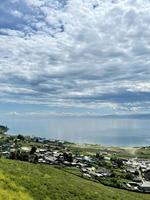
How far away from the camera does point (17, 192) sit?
28.8 m

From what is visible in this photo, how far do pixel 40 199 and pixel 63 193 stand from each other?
15.0 feet

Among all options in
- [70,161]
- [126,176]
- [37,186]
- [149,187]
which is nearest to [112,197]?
[37,186]

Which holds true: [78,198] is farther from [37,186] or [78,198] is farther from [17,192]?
[17,192]

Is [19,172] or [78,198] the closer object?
[78,198]

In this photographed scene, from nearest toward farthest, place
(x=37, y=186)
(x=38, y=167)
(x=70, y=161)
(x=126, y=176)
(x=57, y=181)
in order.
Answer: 1. (x=37, y=186)
2. (x=57, y=181)
3. (x=38, y=167)
4. (x=126, y=176)
5. (x=70, y=161)

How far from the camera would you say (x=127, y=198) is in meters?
41.5

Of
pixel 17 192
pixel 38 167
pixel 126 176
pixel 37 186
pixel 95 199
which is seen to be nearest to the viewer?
pixel 17 192

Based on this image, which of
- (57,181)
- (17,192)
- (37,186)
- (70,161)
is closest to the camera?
(17,192)

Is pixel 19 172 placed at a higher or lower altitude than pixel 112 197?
higher

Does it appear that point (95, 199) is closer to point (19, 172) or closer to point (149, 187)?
point (19, 172)

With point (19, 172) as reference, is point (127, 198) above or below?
below

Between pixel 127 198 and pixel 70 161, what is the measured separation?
11163cm

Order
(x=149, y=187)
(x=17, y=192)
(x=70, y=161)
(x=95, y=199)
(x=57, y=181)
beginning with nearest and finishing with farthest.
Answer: (x=17, y=192) < (x=95, y=199) < (x=57, y=181) < (x=149, y=187) < (x=70, y=161)

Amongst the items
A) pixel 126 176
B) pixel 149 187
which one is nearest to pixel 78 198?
pixel 149 187
